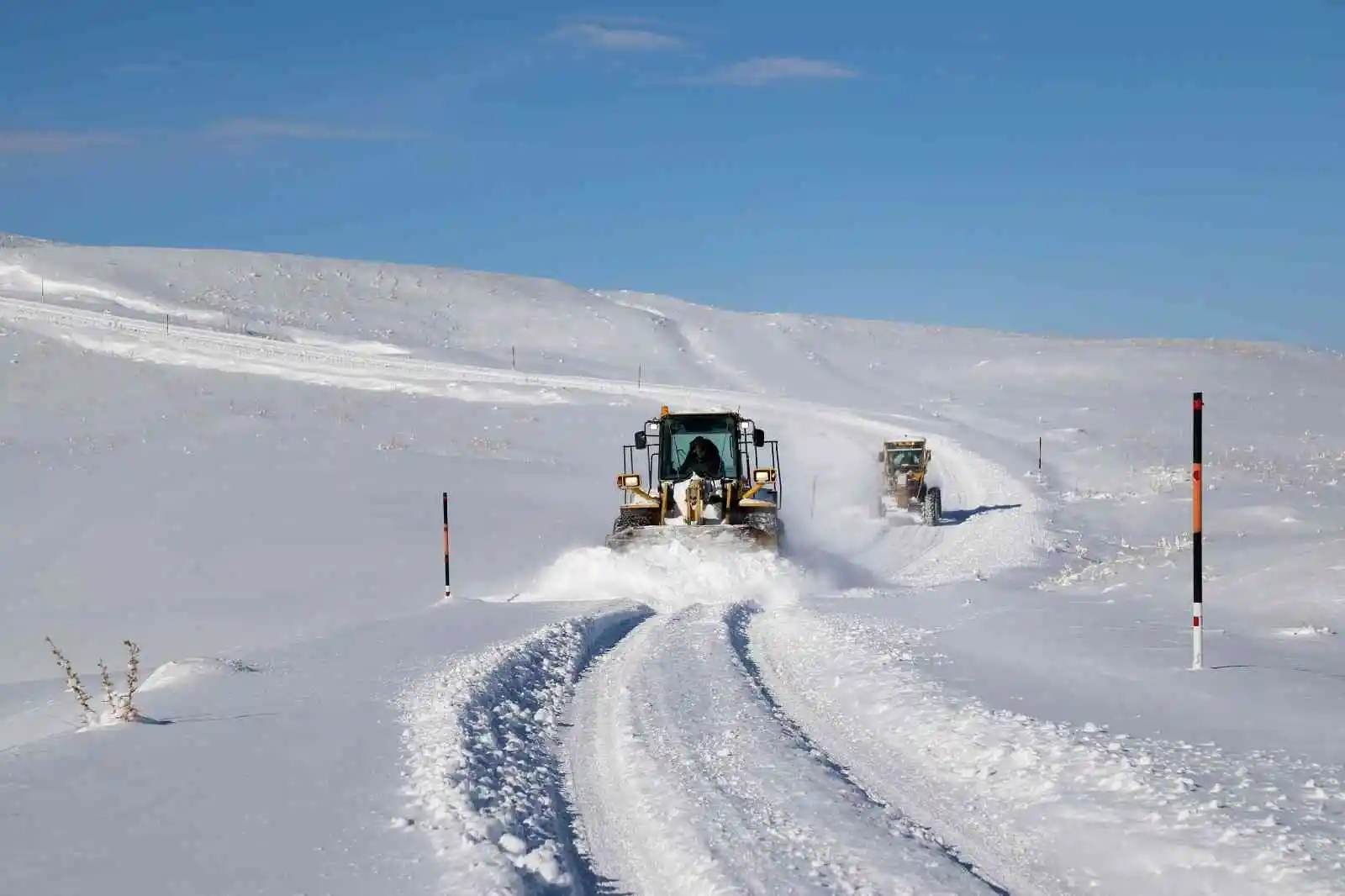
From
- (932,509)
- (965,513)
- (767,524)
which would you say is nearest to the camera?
(767,524)

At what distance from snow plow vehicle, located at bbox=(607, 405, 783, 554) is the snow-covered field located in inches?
23.3

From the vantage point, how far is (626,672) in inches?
406

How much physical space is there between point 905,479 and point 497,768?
25501mm

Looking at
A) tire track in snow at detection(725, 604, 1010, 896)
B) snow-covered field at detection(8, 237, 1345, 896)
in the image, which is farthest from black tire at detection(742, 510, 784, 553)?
tire track in snow at detection(725, 604, 1010, 896)

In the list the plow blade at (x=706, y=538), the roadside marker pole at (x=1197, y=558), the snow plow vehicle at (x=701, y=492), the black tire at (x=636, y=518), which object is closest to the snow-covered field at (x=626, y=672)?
the roadside marker pole at (x=1197, y=558)

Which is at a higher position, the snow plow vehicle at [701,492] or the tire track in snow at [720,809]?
the snow plow vehicle at [701,492]

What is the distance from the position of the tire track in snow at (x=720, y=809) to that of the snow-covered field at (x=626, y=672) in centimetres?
3

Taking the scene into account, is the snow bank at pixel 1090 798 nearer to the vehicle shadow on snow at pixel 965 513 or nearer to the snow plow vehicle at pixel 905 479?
the vehicle shadow on snow at pixel 965 513

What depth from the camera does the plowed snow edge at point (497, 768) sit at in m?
5.06

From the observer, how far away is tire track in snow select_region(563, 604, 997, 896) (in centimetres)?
501

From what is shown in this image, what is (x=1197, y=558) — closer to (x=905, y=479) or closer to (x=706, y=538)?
(x=706, y=538)

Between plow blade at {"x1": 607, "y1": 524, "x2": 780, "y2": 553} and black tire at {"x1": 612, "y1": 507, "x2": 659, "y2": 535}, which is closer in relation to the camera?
plow blade at {"x1": 607, "y1": 524, "x2": 780, "y2": 553}

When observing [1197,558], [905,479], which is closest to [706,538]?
[1197,558]

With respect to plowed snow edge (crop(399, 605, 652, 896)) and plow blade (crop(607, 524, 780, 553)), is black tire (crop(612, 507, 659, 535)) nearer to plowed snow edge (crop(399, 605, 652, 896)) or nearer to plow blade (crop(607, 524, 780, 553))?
plow blade (crop(607, 524, 780, 553))
